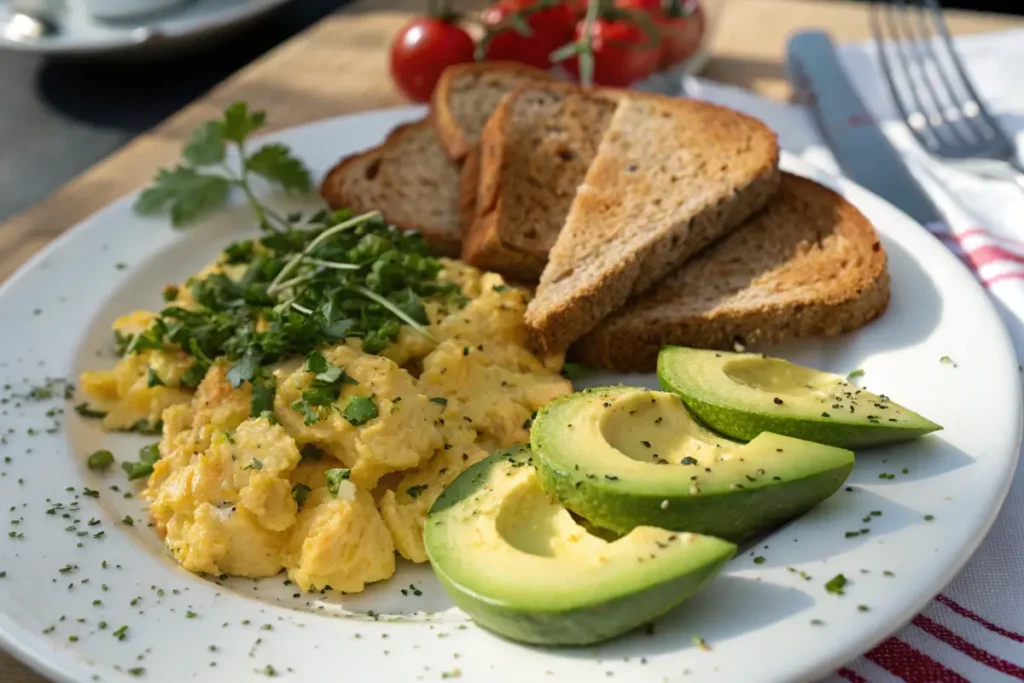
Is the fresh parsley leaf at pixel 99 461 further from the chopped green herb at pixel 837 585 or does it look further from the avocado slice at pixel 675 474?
the chopped green herb at pixel 837 585

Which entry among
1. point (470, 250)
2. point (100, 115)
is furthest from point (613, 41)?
point (100, 115)

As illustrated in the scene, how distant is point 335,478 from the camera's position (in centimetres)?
217

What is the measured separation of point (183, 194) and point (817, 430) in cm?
235

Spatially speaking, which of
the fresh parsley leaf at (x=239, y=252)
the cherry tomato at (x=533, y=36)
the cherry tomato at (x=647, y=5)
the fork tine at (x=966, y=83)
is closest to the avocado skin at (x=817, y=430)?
the fresh parsley leaf at (x=239, y=252)

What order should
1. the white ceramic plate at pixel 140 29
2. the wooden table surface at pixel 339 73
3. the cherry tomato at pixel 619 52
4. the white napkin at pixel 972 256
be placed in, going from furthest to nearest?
the white ceramic plate at pixel 140 29
the cherry tomato at pixel 619 52
the wooden table surface at pixel 339 73
the white napkin at pixel 972 256

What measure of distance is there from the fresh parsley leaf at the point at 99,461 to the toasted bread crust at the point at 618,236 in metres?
1.17

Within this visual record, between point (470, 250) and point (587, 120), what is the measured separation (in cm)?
77

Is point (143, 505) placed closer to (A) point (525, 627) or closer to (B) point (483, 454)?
(B) point (483, 454)

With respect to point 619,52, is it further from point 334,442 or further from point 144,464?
point 144,464

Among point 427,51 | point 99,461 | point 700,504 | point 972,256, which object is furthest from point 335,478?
point 427,51

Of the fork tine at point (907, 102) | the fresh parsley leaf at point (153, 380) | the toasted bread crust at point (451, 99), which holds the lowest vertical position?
the fresh parsley leaf at point (153, 380)

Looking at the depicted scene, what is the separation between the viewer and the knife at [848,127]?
3330 millimetres

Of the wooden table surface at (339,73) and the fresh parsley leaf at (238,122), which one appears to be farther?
the wooden table surface at (339,73)

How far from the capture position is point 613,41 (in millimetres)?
4137
